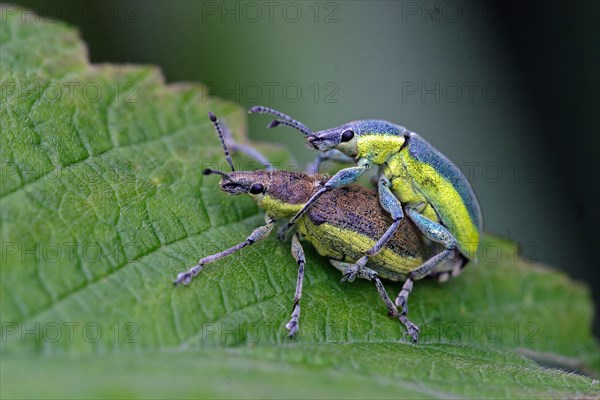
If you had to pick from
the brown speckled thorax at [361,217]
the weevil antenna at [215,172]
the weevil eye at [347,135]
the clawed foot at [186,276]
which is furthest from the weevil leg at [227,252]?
the weevil eye at [347,135]

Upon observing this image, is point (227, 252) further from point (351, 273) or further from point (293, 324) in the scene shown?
point (351, 273)

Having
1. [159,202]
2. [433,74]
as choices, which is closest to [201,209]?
[159,202]

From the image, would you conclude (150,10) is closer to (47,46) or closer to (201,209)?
(47,46)

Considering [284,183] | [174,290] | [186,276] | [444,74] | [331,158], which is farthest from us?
[444,74]

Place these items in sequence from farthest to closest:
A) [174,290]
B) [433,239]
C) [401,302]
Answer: [433,239], [401,302], [174,290]

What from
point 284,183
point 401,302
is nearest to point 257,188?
point 284,183

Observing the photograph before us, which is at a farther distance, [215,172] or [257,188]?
[257,188]

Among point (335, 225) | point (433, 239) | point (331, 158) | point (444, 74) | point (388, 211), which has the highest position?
point (444, 74)
